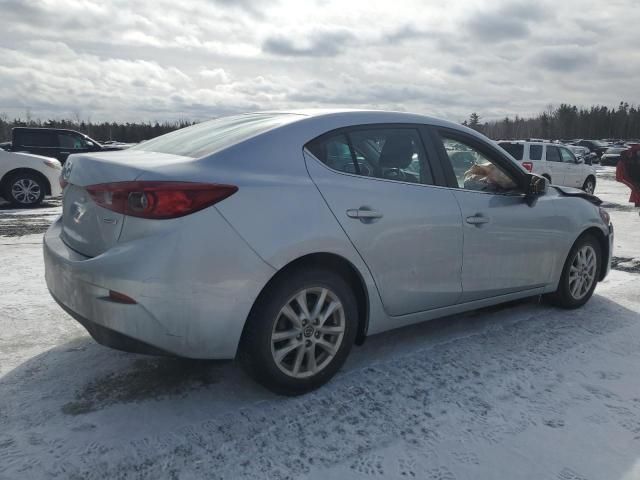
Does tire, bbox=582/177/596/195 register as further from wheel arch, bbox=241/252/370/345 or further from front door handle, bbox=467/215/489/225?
wheel arch, bbox=241/252/370/345

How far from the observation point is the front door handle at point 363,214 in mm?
3031

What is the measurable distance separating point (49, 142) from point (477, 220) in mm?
15420

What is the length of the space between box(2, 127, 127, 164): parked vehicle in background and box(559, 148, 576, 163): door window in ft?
45.4

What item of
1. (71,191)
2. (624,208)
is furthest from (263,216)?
(624,208)

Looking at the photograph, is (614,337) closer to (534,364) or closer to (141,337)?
(534,364)

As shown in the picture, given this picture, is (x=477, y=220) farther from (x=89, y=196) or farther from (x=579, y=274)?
(x=89, y=196)

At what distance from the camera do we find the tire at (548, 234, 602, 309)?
15.0ft

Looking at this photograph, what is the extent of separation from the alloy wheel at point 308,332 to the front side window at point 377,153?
→ 757mm

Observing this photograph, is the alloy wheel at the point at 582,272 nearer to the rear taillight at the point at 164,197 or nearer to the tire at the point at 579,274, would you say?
the tire at the point at 579,274

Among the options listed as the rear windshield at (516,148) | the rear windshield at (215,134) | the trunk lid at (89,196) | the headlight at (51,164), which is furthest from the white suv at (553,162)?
the trunk lid at (89,196)

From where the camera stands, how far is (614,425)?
2812 millimetres

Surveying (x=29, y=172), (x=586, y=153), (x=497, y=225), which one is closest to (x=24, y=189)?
(x=29, y=172)

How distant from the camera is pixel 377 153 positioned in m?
3.34

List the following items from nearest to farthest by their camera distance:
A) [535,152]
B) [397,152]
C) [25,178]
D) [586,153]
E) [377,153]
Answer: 1. [377,153]
2. [397,152]
3. [25,178]
4. [535,152]
5. [586,153]
